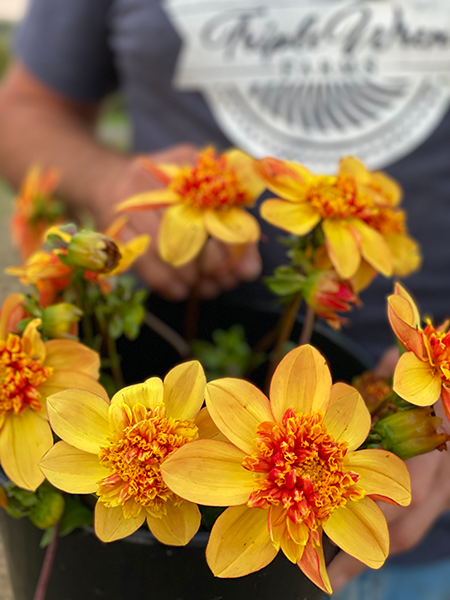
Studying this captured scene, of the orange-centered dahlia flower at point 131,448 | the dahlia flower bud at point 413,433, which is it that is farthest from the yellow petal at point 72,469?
the dahlia flower bud at point 413,433

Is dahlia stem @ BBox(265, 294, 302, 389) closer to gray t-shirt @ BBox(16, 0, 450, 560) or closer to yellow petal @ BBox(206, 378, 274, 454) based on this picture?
yellow petal @ BBox(206, 378, 274, 454)

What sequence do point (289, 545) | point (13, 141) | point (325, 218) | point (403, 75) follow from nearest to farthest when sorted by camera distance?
point (289, 545)
point (325, 218)
point (403, 75)
point (13, 141)

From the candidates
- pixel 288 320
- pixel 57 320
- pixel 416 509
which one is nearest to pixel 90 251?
pixel 57 320

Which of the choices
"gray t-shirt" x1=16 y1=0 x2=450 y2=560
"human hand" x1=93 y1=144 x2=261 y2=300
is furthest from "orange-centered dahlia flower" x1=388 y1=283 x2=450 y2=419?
"gray t-shirt" x1=16 y1=0 x2=450 y2=560

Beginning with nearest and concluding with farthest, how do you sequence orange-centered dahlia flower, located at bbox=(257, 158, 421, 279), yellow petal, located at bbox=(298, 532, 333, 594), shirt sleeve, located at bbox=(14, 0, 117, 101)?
yellow petal, located at bbox=(298, 532, 333, 594), orange-centered dahlia flower, located at bbox=(257, 158, 421, 279), shirt sleeve, located at bbox=(14, 0, 117, 101)

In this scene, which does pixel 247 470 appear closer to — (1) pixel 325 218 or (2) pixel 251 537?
(2) pixel 251 537

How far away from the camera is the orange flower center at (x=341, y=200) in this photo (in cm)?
29

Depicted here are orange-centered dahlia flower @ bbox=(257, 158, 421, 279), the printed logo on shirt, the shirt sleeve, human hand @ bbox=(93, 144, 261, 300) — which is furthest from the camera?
the shirt sleeve

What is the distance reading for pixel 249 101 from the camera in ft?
2.31

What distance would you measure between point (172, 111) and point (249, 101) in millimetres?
126

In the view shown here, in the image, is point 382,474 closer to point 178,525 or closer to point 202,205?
point 178,525

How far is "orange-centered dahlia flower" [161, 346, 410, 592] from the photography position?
0.18 meters

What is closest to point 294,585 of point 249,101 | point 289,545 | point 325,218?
point 289,545

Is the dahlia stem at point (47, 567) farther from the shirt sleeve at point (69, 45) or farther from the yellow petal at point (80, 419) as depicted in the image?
the shirt sleeve at point (69, 45)
